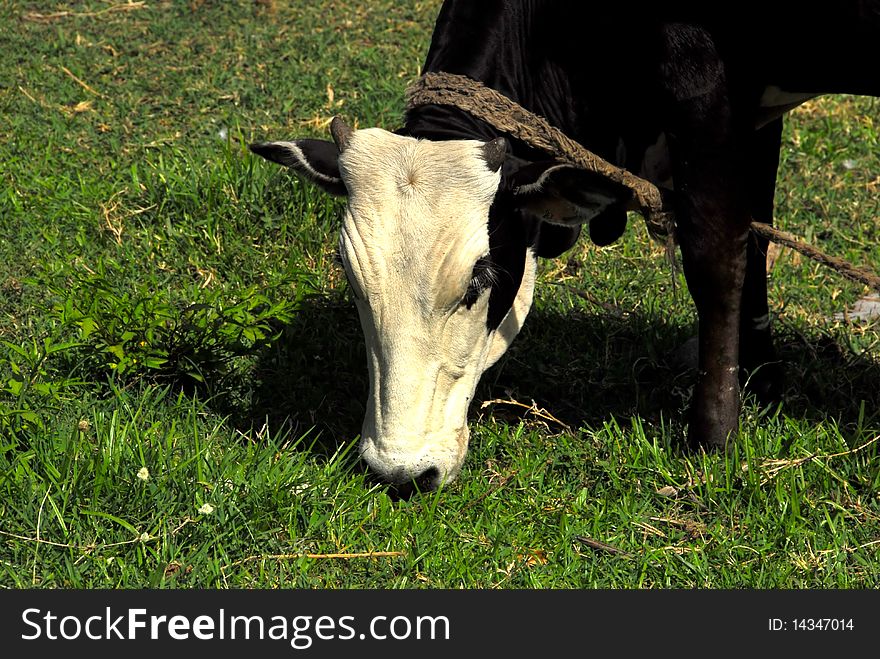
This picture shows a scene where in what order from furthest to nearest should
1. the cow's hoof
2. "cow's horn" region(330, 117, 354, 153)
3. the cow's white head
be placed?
the cow's hoof
"cow's horn" region(330, 117, 354, 153)
the cow's white head

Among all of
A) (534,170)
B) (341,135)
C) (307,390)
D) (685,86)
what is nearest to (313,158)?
(341,135)

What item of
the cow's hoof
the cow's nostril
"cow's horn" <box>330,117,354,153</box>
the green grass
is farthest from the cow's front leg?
"cow's horn" <box>330,117,354,153</box>

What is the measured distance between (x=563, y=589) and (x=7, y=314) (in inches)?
107

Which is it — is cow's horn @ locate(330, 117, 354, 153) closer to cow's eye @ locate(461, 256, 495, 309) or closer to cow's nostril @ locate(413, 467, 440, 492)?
cow's eye @ locate(461, 256, 495, 309)

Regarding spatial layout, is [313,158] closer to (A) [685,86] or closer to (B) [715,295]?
(A) [685,86]

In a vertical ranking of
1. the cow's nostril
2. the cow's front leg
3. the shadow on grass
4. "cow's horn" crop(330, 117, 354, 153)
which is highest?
"cow's horn" crop(330, 117, 354, 153)

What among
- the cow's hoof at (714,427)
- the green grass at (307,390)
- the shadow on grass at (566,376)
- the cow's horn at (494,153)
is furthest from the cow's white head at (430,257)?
the cow's hoof at (714,427)

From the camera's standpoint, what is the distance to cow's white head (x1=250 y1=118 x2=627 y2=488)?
3.48 m

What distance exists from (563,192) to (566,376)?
1267 mm

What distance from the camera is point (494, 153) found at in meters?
3.51

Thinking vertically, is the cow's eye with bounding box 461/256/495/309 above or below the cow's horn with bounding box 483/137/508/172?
below

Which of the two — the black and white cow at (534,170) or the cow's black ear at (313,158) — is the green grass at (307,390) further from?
the cow's black ear at (313,158)

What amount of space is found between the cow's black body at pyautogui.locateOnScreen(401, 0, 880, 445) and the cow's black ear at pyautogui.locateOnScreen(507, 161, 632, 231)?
0.08 meters

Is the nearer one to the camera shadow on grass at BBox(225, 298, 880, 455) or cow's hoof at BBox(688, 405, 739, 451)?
cow's hoof at BBox(688, 405, 739, 451)
